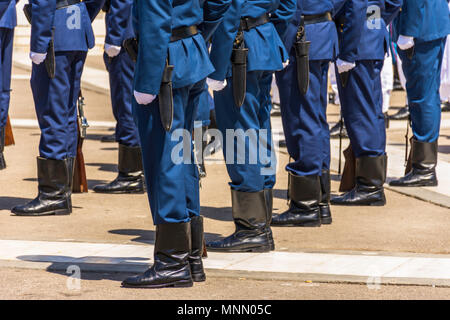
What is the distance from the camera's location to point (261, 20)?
252 inches

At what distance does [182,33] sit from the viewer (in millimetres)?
5492

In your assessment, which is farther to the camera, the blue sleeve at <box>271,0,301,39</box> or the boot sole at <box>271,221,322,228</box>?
the boot sole at <box>271,221,322,228</box>

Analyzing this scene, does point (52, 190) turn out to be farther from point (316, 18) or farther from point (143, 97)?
point (143, 97)

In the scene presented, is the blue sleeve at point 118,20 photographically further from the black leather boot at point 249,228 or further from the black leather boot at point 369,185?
the black leather boot at point 249,228

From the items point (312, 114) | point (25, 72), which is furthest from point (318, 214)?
point (25, 72)

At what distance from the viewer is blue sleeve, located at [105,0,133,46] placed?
8.27 meters

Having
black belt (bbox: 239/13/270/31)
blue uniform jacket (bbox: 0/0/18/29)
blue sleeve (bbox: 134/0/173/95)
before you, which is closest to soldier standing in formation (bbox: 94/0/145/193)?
blue uniform jacket (bbox: 0/0/18/29)

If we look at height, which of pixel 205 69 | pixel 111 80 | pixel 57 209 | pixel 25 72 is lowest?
pixel 25 72

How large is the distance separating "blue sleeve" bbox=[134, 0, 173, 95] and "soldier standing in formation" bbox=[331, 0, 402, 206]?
2620 millimetres

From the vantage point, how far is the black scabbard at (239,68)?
20.5 feet

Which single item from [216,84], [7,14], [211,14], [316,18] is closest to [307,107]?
[316,18]

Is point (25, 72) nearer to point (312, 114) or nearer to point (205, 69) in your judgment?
point (312, 114)

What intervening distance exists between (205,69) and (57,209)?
2.46 meters

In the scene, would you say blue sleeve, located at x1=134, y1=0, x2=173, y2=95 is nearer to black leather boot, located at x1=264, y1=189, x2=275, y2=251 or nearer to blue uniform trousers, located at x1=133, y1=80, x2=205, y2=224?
blue uniform trousers, located at x1=133, y1=80, x2=205, y2=224
